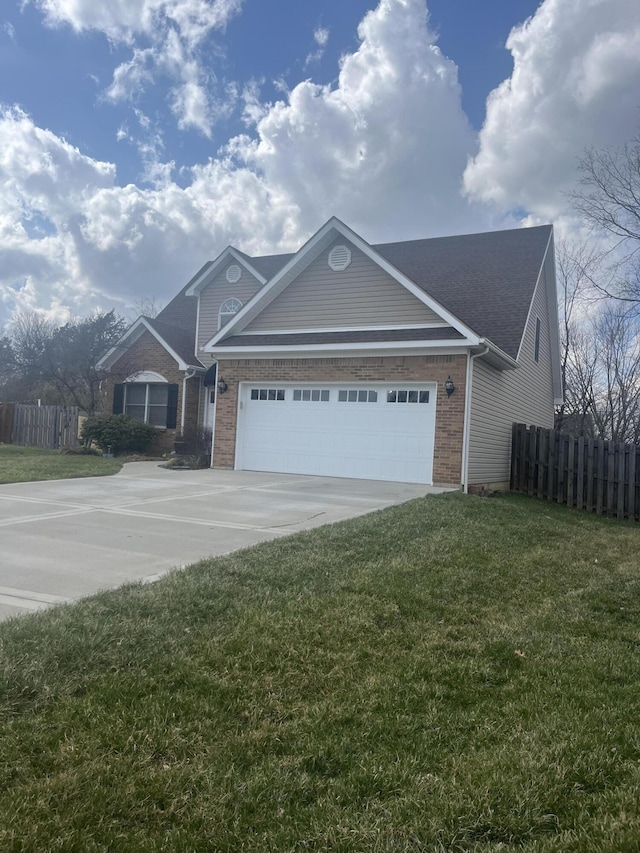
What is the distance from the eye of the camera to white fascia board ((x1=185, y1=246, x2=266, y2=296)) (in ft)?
62.3

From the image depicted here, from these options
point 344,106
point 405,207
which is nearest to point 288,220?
point 405,207

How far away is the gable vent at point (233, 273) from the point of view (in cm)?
1934

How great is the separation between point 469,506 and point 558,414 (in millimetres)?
18648

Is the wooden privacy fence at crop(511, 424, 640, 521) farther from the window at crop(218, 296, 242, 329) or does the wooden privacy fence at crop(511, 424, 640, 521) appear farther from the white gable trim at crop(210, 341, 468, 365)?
the window at crop(218, 296, 242, 329)

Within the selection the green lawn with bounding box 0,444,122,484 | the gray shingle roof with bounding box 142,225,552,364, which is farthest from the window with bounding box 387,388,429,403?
the green lawn with bounding box 0,444,122,484

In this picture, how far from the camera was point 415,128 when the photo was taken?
1596 cm

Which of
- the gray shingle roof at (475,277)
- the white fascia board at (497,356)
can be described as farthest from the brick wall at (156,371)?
the white fascia board at (497,356)

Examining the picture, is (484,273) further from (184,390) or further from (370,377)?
(184,390)

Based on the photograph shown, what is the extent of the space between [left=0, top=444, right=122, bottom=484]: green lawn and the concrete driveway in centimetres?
61

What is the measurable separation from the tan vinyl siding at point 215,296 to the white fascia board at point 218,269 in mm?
161

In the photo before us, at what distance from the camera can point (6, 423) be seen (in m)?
19.6

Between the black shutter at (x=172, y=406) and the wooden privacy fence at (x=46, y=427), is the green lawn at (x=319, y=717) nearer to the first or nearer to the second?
the black shutter at (x=172, y=406)

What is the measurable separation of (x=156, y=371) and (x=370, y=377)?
882cm

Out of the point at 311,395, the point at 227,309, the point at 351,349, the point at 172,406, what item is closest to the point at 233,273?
the point at 227,309
